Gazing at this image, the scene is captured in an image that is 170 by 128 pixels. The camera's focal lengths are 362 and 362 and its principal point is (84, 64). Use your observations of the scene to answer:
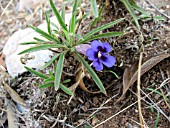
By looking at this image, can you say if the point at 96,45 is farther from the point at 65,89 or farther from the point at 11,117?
the point at 11,117

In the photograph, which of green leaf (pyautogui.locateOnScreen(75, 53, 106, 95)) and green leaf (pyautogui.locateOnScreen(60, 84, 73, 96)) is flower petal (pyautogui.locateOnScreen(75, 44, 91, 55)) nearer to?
green leaf (pyautogui.locateOnScreen(75, 53, 106, 95))

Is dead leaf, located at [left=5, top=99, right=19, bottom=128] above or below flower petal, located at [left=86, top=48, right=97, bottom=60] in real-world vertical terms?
below

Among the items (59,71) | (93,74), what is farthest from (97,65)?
(59,71)

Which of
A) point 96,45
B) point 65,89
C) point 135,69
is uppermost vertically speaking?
point 96,45

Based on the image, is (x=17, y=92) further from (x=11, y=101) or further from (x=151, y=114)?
(x=151, y=114)

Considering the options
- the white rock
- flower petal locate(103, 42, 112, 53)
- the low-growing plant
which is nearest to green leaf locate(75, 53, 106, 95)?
the low-growing plant

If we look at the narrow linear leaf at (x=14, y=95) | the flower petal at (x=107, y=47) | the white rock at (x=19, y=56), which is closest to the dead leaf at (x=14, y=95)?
the narrow linear leaf at (x=14, y=95)

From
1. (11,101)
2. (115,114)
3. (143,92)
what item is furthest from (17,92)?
(143,92)
